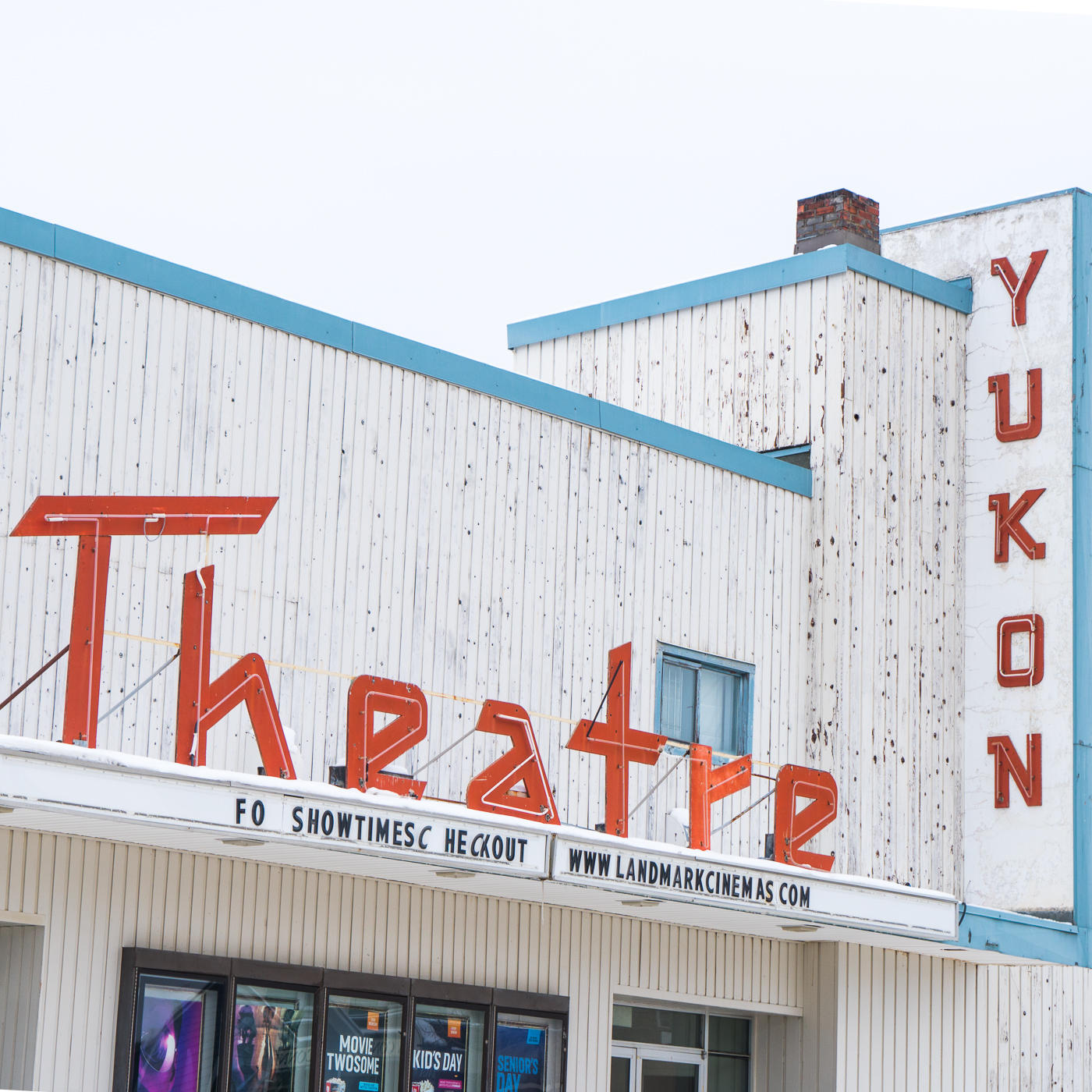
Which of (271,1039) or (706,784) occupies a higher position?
(706,784)

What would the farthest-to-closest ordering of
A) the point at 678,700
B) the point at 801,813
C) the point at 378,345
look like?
the point at 678,700 → the point at 801,813 → the point at 378,345

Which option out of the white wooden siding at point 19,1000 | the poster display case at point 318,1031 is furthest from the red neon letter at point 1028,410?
the white wooden siding at point 19,1000

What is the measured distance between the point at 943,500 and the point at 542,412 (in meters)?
5.68

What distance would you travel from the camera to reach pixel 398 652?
15.3 metres

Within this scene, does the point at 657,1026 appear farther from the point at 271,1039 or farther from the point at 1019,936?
the point at 271,1039

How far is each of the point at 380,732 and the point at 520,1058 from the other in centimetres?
390

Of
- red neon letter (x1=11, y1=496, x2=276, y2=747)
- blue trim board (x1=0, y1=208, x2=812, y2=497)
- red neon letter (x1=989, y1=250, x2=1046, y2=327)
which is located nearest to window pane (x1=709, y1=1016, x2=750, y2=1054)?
blue trim board (x1=0, y1=208, x2=812, y2=497)

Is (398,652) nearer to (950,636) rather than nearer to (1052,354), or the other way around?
(950,636)

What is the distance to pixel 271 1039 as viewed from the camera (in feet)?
45.3

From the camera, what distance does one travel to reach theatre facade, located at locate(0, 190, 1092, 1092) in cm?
1278

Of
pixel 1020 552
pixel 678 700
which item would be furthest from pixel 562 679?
pixel 1020 552

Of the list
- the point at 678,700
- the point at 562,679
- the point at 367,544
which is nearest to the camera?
the point at 367,544

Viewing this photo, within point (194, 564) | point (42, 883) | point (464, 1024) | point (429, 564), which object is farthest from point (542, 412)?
point (42, 883)

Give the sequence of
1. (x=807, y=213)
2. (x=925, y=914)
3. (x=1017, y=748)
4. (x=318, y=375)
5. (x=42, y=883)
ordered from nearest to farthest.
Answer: (x=42, y=883) → (x=318, y=375) → (x=925, y=914) → (x=1017, y=748) → (x=807, y=213)
